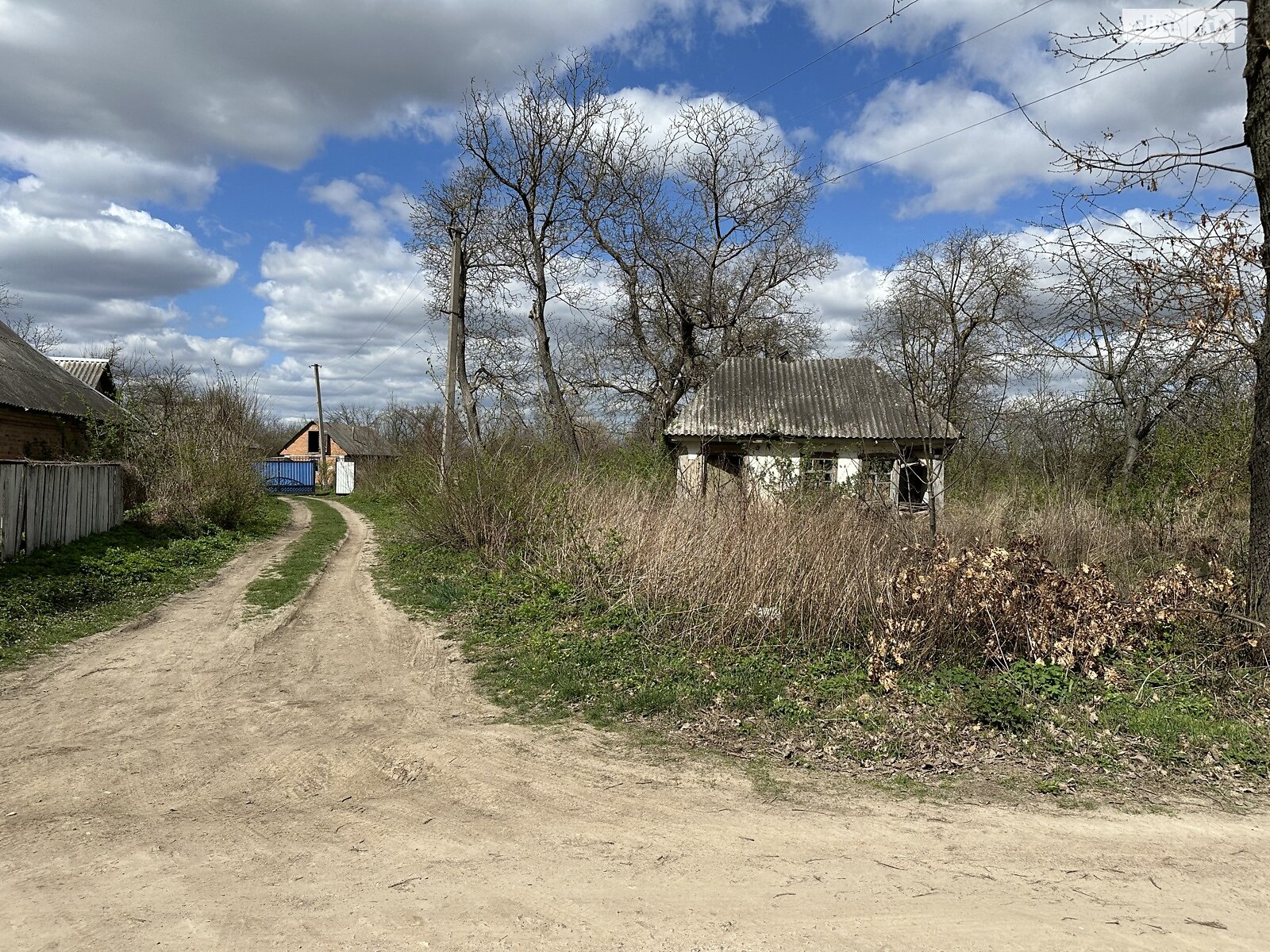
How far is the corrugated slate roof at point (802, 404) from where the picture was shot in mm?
21531

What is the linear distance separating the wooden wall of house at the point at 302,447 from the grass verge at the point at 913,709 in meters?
62.3

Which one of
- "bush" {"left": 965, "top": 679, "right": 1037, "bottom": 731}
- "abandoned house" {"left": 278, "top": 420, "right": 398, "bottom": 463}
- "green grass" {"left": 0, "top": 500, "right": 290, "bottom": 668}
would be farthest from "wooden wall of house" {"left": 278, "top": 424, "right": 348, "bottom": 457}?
"bush" {"left": 965, "top": 679, "right": 1037, "bottom": 731}

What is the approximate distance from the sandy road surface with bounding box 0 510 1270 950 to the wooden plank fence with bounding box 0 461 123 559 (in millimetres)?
6748

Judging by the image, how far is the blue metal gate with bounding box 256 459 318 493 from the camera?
46531 mm

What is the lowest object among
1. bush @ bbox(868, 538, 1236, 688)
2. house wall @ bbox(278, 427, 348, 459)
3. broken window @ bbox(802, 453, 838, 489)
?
bush @ bbox(868, 538, 1236, 688)

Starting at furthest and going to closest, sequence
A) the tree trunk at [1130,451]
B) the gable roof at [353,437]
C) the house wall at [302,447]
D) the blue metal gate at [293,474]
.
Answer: the house wall at [302,447]
the gable roof at [353,437]
the blue metal gate at [293,474]
the tree trunk at [1130,451]

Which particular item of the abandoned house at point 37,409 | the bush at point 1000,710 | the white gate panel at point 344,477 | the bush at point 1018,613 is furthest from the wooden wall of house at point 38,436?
the white gate panel at point 344,477

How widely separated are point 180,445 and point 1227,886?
2037 cm

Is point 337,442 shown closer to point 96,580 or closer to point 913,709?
point 96,580

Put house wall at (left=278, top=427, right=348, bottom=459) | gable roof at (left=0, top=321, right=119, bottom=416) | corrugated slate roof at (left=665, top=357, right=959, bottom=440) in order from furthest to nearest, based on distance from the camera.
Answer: house wall at (left=278, top=427, right=348, bottom=459)
corrugated slate roof at (left=665, top=357, right=959, bottom=440)
gable roof at (left=0, top=321, right=119, bottom=416)

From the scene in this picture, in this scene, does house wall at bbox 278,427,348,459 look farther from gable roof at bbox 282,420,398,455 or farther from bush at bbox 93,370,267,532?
bush at bbox 93,370,267,532

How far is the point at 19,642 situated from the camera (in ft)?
27.1

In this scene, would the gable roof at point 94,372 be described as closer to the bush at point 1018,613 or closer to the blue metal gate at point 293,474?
the blue metal gate at point 293,474

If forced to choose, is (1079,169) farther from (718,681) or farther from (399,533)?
(399,533)
